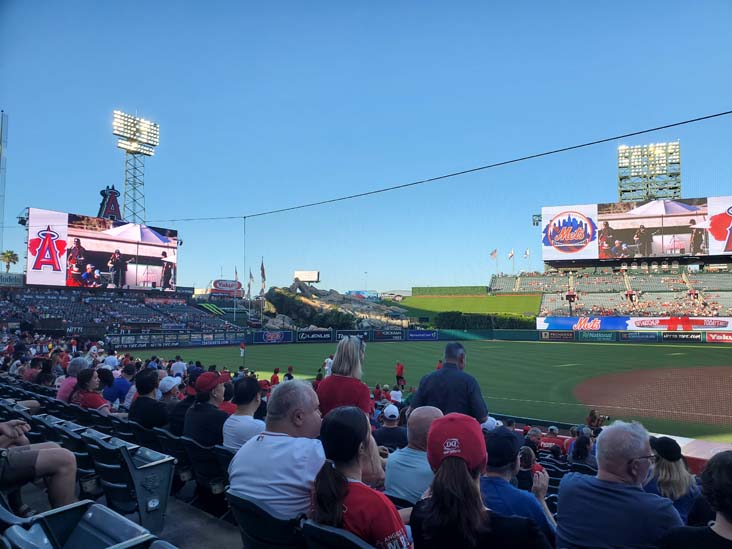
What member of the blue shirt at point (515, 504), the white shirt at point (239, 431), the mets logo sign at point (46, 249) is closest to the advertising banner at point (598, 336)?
the white shirt at point (239, 431)

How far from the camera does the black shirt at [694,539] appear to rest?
1897 mm

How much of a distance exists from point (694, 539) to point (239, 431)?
10.2 feet

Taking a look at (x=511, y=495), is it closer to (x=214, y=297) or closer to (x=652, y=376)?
(x=652, y=376)

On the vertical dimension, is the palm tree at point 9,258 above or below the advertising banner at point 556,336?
above

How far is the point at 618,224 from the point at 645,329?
1693cm

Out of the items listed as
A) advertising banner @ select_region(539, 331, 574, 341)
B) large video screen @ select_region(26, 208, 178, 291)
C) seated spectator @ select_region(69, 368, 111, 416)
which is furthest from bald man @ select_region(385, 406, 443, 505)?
advertising banner @ select_region(539, 331, 574, 341)

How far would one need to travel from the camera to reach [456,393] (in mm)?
4559

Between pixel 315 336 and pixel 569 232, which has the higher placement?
pixel 569 232

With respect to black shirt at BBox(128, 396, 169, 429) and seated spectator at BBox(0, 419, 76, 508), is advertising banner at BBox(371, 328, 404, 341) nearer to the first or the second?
black shirt at BBox(128, 396, 169, 429)

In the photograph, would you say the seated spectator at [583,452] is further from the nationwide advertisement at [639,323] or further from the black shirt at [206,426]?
the nationwide advertisement at [639,323]

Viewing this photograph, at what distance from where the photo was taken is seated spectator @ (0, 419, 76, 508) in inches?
126

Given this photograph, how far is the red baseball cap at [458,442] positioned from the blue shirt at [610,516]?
0.78 metres

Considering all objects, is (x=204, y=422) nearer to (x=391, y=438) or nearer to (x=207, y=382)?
(x=207, y=382)

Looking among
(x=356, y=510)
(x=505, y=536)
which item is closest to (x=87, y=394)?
(x=356, y=510)
